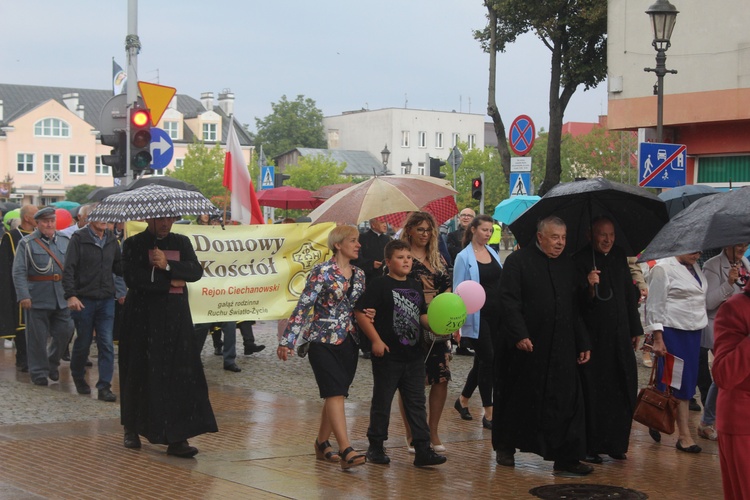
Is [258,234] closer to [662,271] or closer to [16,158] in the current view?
[662,271]

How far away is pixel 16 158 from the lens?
8850 cm

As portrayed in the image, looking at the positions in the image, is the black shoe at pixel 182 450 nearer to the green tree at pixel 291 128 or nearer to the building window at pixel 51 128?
the building window at pixel 51 128

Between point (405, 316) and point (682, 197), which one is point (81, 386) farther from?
point (682, 197)

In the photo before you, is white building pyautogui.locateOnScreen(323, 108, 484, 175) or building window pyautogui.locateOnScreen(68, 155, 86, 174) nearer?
building window pyautogui.locateOnScreen(68, 155, 86, 174)

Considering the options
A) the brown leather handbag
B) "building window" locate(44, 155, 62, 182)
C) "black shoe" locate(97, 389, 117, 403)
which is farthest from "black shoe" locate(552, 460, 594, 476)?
"building window" locate(44, 155, 62, 182)

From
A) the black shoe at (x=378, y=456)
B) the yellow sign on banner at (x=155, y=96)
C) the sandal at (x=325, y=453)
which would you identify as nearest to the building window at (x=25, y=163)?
the yellow sign on banner at (x=155, y=96)

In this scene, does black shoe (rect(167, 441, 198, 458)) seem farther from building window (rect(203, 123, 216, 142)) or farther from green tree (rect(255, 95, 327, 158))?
green tree (rect(255, 95, 327, 158))

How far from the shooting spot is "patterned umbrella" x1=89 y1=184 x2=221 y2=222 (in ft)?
28.1

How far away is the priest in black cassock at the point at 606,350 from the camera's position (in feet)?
27.8

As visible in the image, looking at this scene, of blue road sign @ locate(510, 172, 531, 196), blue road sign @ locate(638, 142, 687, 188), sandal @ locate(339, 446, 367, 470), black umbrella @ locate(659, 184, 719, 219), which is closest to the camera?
sandal @ locate(339, 446, 367, 470)

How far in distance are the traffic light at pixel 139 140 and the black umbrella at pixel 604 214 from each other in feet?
28.8

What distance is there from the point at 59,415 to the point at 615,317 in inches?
217

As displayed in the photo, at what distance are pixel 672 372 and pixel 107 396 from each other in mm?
5873

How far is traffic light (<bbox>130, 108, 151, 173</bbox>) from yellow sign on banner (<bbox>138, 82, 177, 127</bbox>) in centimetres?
109
